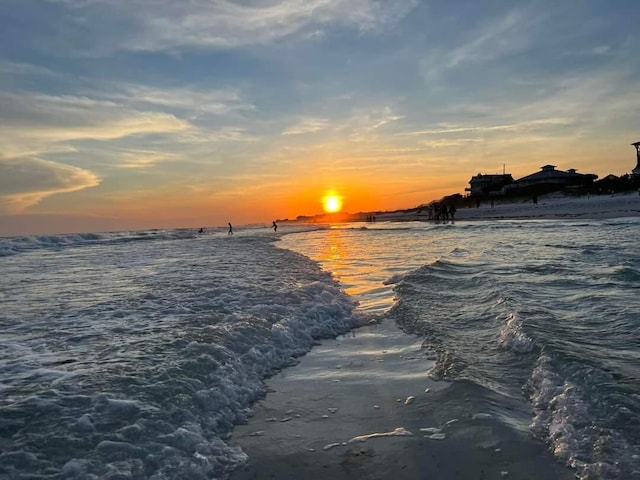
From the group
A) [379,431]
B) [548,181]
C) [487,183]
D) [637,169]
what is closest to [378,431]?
[379,431]

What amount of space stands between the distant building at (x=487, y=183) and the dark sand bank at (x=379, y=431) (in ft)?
353

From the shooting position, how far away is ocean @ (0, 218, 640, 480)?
166 inches

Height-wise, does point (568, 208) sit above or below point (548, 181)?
below

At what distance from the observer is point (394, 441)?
14.8 ft

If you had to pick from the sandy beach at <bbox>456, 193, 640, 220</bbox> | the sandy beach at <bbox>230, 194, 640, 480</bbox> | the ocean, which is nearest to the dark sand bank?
the sandy beach at <bbox>230, 194, 640, 480</bbox>

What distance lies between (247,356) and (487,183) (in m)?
113

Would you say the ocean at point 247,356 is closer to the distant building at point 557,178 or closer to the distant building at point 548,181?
the distant building at point 548,181

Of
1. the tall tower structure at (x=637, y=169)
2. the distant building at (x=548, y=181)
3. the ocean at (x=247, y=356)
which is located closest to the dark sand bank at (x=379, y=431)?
the ocean at (x=247, y=356)

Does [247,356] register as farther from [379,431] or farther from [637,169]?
[637,169]

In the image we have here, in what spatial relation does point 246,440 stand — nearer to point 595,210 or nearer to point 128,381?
point 128,381

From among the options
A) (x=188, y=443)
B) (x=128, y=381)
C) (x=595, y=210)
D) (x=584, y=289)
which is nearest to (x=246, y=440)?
(x=188, y=443)

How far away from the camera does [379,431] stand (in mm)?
4758

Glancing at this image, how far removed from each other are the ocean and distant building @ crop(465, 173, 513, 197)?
100068mm

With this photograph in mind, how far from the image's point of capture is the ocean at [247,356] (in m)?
4.21
